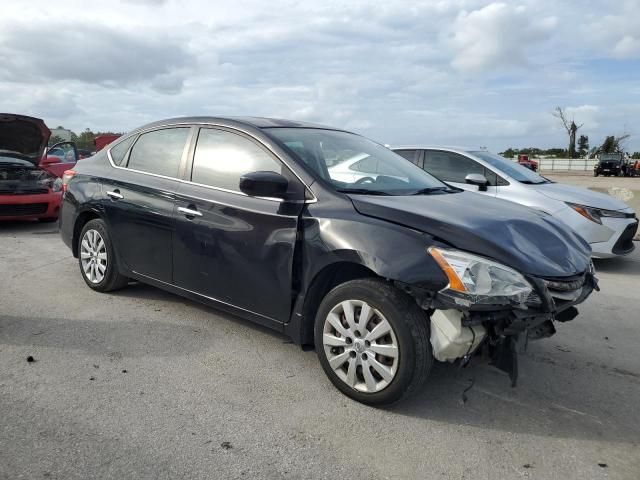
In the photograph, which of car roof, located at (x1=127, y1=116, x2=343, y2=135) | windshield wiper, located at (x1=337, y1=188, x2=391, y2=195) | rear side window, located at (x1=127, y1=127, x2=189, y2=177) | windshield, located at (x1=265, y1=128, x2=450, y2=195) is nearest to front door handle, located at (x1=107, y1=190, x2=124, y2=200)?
rear side window, located at (x1=127, y1=127, x2=189, y2=177)

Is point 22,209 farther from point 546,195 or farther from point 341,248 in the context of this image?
point 546,195

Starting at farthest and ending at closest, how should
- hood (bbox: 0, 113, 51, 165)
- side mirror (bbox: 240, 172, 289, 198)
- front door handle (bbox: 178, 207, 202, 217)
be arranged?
Answer: hood (bbox: 0, 113, 51, 165) < front door handle (bbox: 178, 207, 202, 217) < side mirror (bbox: 240, 172, 289, 198)

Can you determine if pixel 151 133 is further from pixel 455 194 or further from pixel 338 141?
pixel 455 194

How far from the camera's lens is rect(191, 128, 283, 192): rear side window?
3.83 metres

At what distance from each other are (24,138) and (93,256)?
5.33 metres

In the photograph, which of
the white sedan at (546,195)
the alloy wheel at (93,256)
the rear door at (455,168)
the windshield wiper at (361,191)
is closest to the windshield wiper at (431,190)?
the windshield wiper at (361,191)

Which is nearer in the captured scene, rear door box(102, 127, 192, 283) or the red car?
rear door box(102, 127, 192, 283)

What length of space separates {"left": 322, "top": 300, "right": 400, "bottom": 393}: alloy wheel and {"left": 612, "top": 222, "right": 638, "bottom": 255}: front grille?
486 cm

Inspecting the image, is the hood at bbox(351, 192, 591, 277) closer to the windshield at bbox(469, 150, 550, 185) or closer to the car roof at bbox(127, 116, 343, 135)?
the car roof at bbox(127, 116, 343, 135)

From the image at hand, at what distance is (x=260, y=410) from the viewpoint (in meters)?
3.07

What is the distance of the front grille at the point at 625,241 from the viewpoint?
22.0ft

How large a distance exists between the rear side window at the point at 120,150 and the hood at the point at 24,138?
4.76 m

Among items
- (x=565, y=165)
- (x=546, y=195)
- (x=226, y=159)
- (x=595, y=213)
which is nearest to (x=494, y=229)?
(x=226, y=159)

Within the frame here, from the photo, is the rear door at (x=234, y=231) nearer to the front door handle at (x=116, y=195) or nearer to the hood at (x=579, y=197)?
the front door handle at (x=116, y=195)
